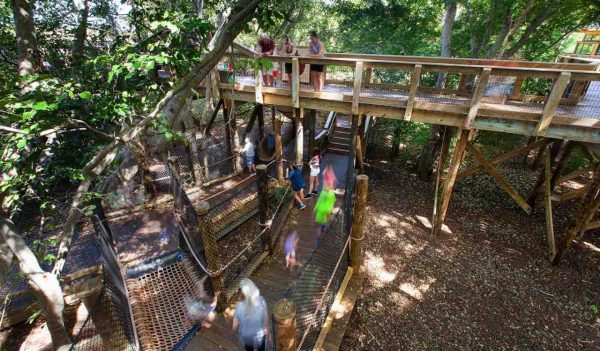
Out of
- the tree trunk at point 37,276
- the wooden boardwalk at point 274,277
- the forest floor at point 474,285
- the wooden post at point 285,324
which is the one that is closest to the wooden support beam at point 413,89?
the forest floor at point 474,285

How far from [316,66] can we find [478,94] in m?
3.42

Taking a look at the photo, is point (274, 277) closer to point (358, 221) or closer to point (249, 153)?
point (358, 221)

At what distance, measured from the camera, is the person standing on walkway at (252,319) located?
312 centimetres

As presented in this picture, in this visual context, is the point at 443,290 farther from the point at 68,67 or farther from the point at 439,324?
the point at 68,67

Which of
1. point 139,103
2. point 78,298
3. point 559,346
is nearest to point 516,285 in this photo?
point 559,346

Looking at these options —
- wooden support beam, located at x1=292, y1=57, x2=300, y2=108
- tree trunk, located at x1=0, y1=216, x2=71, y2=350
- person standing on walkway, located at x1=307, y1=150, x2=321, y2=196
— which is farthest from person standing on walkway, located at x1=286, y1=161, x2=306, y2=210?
tree trunk, located at x1=0, y1=216, x2=71, y2=350

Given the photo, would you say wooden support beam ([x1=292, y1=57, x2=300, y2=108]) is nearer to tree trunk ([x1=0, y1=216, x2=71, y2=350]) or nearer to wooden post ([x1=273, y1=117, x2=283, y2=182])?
wooden post ([x1=273, y1=117, x2=283, y2=182])

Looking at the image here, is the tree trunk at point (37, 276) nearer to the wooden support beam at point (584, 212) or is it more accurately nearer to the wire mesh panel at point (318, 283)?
the wire mesh panel at point (318, 283)

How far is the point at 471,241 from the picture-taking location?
635cm

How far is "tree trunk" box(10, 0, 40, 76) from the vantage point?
3199 millimetres

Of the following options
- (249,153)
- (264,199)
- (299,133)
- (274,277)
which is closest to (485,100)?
(299,133)

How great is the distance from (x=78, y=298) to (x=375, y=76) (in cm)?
1488

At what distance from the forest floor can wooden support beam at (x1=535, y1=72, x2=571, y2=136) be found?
2.79 meters

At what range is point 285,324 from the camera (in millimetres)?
2008
